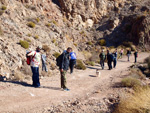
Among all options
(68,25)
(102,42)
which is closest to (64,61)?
(68,25)

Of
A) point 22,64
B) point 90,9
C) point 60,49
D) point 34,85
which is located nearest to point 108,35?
point 90,9

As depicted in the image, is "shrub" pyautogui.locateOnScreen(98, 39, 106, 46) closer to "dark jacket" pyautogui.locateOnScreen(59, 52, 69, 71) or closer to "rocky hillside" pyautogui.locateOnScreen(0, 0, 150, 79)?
"rocky hillside" pyautogui.locateOnScreen(0, 0, 150, 79)

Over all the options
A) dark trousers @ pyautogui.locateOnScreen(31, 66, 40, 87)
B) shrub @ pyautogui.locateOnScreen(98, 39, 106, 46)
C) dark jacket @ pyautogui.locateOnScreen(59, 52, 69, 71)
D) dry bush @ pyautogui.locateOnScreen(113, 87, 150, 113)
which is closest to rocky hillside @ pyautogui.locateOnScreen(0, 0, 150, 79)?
shrub @ pyautogui.locateOnScreen(98, 39, 106, 46)

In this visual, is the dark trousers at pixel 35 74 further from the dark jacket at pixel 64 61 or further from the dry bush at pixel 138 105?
the dry bush at pixel 138 105

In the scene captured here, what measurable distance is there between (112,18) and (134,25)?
19.0 ft

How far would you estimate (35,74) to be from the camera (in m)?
6.28

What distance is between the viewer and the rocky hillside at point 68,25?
520 inches

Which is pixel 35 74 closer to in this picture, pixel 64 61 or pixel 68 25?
pixel 64 61

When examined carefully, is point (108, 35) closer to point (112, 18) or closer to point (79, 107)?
point (112, 18)

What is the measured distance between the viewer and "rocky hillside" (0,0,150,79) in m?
13.2

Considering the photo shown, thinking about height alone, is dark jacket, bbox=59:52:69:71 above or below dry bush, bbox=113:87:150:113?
above

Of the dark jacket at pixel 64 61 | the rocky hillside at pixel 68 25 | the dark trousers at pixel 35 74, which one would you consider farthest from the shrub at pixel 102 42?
the dark trousers at pixel 35 74

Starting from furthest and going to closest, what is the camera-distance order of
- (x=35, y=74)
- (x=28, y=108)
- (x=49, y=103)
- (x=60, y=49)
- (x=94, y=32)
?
1. (x=94, y=32)
2. (x=60, y=49)
3. (x=35, y=74)
4. (x=49, y=103)
5. (x=28, y=108)

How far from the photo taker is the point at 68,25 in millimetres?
29125
